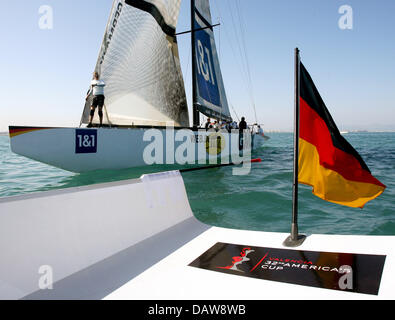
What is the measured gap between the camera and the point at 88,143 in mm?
7270

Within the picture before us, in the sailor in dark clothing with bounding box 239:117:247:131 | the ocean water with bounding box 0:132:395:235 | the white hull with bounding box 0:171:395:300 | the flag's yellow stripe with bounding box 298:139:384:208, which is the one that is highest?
the sailor in dark clothing with bounding box 239:117:247:131

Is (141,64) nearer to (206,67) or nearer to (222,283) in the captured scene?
(206,67)

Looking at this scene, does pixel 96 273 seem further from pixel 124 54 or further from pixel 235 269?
pixel 124 54

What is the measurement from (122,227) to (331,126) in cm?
168

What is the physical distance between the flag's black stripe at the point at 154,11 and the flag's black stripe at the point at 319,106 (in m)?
7.86

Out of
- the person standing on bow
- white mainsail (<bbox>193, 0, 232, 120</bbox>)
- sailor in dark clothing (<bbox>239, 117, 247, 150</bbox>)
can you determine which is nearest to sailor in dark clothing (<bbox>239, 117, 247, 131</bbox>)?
sailor in dark clothing (<bbox>239, 117, 247, 150</bbox>)

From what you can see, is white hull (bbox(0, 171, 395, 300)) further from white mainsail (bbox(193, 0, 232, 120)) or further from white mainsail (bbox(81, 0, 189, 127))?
white mainsail (bbox(193, 0, 232, 120))

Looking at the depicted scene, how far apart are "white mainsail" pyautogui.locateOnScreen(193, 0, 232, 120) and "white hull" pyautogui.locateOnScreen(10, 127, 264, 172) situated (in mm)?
1809

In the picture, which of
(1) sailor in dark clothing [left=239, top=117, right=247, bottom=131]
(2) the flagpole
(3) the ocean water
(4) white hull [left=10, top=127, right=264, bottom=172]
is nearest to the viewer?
(2) the flagpole

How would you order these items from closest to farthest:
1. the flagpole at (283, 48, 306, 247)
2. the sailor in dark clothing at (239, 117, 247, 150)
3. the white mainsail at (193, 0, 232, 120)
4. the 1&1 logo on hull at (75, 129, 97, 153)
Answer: the flagpole at (283, 48, 306, 247)
the 1&1 logo on hull at (75, 129, 97, 153)
the white mainsail at (193, 0, 232, 120)
the sailor in dark clothing at (239, 117, 247, 150)

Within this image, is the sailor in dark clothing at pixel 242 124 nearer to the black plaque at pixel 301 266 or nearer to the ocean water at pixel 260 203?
the ocean water at pixel 260 203

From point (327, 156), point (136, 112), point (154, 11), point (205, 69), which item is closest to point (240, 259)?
point (327, 156)

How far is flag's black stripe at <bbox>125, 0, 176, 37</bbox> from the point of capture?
8578mm
